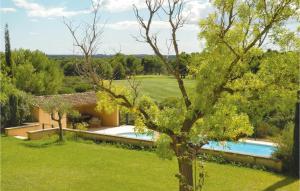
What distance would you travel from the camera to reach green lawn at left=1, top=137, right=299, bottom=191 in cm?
1293

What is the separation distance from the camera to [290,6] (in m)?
8.45

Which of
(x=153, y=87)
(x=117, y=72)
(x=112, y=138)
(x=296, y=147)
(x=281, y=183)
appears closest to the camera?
(x=117, y=72)

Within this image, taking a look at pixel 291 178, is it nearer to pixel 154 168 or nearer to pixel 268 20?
pixel 154 168

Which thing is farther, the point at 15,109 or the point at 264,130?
the point at 264,130

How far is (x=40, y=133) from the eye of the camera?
21.6 meters

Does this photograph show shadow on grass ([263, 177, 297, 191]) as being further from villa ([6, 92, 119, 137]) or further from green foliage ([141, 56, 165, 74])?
green foliage ([141, 56, 165, 74])

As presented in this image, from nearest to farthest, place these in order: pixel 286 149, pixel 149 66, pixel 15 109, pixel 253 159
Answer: pixel 286 149 < pixel 253 159 < pixel 15 109 < pixel 149 66

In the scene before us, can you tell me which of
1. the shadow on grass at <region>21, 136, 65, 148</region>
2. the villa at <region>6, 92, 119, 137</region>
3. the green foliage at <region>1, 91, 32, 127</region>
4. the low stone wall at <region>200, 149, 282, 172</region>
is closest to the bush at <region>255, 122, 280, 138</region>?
the low stone wall at <region>200, 149, 282, 172</region>

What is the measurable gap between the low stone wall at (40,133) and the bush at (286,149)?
40.4 ft

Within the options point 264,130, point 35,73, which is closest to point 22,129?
point 264,130

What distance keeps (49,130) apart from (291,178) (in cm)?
1326

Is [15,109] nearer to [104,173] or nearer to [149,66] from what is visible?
[104,173]

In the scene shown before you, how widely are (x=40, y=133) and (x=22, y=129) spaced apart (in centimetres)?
171

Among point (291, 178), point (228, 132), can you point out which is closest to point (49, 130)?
point (291, 178)
